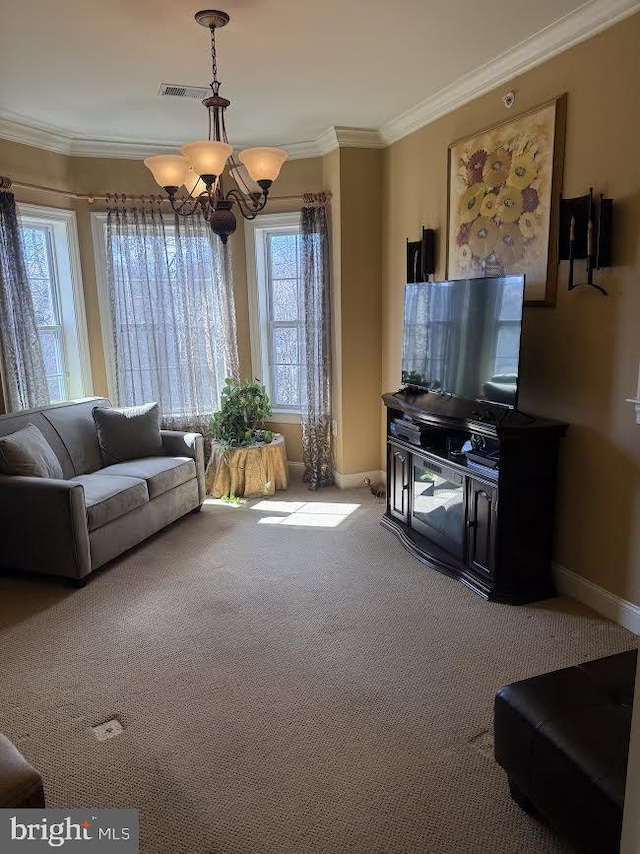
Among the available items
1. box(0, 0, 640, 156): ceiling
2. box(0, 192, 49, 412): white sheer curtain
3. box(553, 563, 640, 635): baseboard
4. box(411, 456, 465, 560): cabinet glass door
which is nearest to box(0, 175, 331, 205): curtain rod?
box(0, 0, 640, 156): ceiling

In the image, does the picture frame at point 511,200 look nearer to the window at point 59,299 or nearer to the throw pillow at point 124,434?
the throw pillow at point 124,434

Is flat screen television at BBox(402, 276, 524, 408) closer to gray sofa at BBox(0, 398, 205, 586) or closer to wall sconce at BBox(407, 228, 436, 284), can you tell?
wall sconce at BBox(407, 228, 436, 284)

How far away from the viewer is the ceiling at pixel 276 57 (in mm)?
2691

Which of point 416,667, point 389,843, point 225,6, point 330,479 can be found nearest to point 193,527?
point 330,479

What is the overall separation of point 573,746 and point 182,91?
12.7 feet

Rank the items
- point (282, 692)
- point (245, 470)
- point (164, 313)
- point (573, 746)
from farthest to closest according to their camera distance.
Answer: point (164, 313), point (245, 470), point (282, 692), point (573, 746)

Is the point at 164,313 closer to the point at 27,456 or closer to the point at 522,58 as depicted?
the point at 27,456

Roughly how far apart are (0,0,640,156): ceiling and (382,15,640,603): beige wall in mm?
176

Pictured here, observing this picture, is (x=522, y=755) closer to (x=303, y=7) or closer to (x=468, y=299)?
(x=468, y=299)

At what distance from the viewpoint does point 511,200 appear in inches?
131

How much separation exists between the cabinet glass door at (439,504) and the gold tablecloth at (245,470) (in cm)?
150

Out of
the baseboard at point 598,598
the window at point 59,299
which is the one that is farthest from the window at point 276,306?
the baseboard at point 598,598

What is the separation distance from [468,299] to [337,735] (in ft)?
7.53

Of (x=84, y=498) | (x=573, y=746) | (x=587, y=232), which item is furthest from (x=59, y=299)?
(x=573, y=746)
